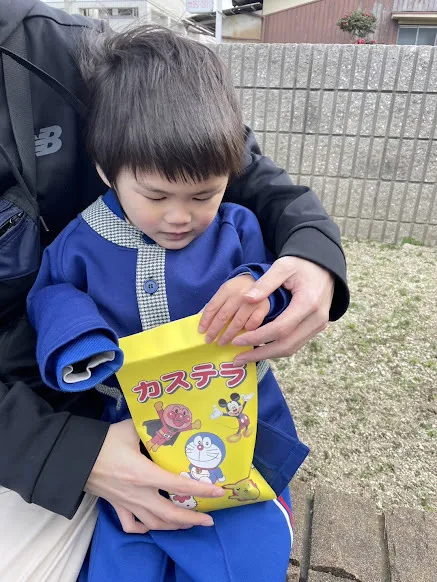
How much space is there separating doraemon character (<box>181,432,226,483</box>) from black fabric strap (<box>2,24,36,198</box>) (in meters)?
0.61

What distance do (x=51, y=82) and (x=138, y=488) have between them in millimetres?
794

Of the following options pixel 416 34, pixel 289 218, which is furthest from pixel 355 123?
pixel 416 34

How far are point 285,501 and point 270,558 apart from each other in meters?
0.18

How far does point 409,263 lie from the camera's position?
3.16m

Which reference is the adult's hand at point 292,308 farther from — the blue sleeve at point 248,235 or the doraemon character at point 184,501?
the doraemon character at point 184,501

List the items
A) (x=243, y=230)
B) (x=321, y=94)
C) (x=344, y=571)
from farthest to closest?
(x=321, y=94) < (x=344, y=571) < (x=243, y=230)

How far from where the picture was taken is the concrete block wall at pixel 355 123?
3.02 meters

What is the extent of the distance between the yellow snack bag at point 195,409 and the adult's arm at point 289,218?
0.84ft

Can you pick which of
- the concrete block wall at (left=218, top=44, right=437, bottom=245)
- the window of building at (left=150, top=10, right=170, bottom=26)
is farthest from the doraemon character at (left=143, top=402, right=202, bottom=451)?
the concrete block wall at (left=218, top=44, right=437, bottom=245)

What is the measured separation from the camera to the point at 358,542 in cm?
132

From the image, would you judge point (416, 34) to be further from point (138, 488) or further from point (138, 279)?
point (138, 488)

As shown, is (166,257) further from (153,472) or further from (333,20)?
(333,20)

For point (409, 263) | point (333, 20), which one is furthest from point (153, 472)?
point (333, 20)

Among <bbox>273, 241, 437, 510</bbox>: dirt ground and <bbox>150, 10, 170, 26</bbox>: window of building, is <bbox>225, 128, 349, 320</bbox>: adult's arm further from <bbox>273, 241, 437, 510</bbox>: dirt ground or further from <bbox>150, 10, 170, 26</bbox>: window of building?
<bbox>273, 241, 437, 510</bbox>: dirt ground
